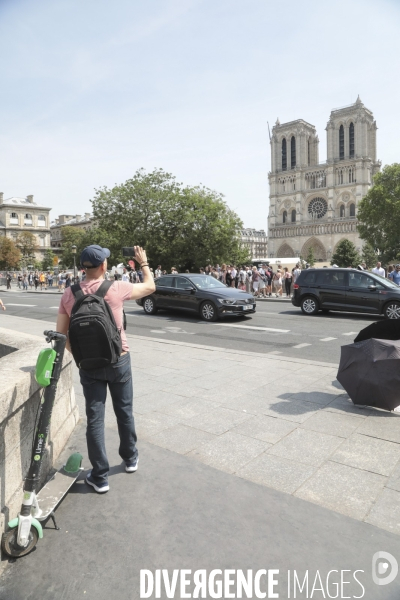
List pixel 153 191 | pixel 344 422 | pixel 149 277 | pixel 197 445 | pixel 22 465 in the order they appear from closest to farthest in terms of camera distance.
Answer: pixel 22 465 < pixel 149 277 < pixel 197 445 < pixel 344 422 < pixel 153 191

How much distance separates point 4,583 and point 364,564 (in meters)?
1.94

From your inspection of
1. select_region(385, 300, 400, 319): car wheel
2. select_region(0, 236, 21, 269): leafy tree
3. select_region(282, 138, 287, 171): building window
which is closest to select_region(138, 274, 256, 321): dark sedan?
select_region(385, 300, 400, 319): car wheel

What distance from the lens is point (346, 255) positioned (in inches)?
3546

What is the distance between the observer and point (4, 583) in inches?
94.5

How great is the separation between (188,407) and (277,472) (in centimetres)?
182

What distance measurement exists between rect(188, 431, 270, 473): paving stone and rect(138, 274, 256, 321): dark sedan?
9.53m

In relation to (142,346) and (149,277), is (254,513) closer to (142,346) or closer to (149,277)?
(149,277)

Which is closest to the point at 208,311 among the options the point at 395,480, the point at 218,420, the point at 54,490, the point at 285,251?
the point at 218,420

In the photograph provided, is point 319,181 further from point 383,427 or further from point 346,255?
point 383,427

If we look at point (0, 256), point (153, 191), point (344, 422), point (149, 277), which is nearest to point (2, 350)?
point (149, 277)

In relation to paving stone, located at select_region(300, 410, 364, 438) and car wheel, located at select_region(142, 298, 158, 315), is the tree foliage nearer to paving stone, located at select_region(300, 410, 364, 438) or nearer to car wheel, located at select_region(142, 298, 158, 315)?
car wheel, located at select_region(142, 298, 158, 315)

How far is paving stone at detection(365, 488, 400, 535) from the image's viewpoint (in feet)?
9.66

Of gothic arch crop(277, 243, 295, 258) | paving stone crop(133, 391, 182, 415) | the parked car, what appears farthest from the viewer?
gothic arch crop(277, 243, 295, 258)

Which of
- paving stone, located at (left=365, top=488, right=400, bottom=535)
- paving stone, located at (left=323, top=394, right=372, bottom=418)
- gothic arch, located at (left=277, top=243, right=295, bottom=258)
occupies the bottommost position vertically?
paving stone, located at (left=365, top=488, right=400, bottom=535)
